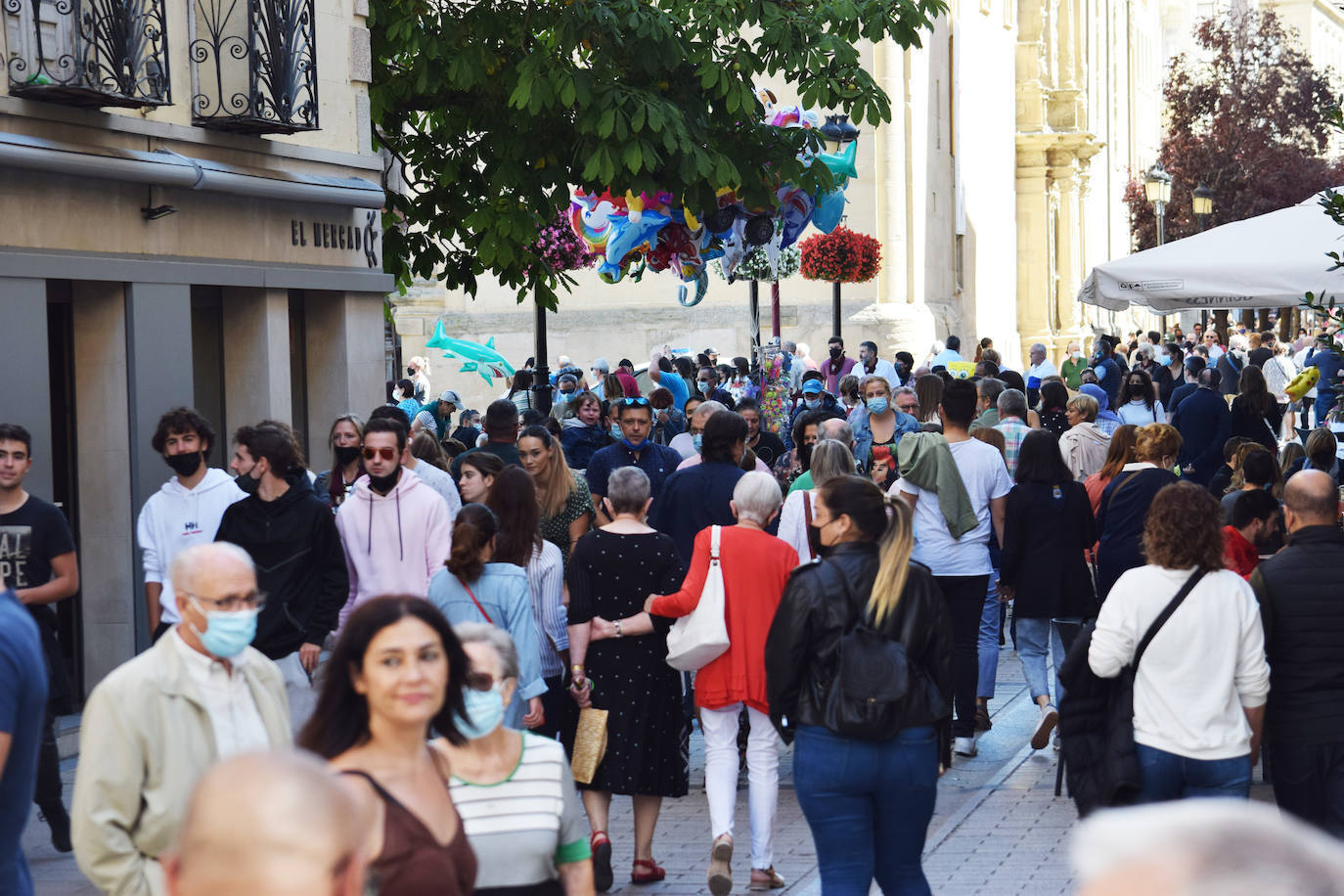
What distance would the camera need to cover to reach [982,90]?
140ft

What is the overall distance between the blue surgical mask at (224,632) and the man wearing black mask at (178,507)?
3.78 meters

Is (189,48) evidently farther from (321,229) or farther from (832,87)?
(832,87)

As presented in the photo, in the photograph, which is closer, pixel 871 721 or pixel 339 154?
pixel 871 721

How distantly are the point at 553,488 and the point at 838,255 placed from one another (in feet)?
46.0

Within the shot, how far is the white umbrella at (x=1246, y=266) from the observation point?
1227 cm

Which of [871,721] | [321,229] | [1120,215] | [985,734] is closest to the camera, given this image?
[871,721]

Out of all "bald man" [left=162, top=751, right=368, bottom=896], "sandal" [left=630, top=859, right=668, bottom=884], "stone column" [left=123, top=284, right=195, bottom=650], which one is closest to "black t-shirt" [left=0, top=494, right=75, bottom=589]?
"sandal" [left=630, top=859, right=668, bottom=884]

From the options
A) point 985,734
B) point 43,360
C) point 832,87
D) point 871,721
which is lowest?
point 985,734

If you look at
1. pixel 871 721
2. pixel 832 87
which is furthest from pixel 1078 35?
pixel 871 721

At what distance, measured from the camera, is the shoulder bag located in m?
6.24

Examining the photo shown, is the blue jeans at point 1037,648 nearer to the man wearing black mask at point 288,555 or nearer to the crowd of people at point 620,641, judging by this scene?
the crowd of people at point 620,641

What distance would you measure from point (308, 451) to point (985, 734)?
5.68 m

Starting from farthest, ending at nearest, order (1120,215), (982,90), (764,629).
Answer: (1120,215), (982,90), (764,629)

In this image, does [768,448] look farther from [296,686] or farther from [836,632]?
[836,632]
